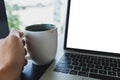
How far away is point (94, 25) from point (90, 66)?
0.17 metres

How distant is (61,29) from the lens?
0.96 meters

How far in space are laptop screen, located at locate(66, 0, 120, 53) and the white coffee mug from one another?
4.7 inches

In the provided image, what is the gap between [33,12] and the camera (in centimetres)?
110

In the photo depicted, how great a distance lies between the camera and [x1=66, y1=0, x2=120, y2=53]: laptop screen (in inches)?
24.5

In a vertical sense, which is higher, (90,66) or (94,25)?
(94,25)

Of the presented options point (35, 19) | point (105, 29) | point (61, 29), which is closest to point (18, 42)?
point (105, 29)

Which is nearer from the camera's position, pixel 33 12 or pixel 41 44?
pixel 41 44

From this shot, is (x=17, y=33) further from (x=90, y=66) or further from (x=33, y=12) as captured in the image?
(x=33, y=12)

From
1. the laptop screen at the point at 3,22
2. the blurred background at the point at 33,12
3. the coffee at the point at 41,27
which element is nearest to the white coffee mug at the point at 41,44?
the coffee at the point at 41,27

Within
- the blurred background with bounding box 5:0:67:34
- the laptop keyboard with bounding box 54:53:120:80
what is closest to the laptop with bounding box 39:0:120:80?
the laptop keyboard with bounding box 54:53:120:80

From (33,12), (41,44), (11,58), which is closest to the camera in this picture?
(11,58)

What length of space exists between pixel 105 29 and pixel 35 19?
59cm

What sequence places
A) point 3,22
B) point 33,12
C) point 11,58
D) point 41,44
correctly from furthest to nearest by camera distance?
point 33,12, point 3,22, point 41,44, point 11,58

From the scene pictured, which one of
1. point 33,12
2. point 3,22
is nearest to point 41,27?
point 3,22
